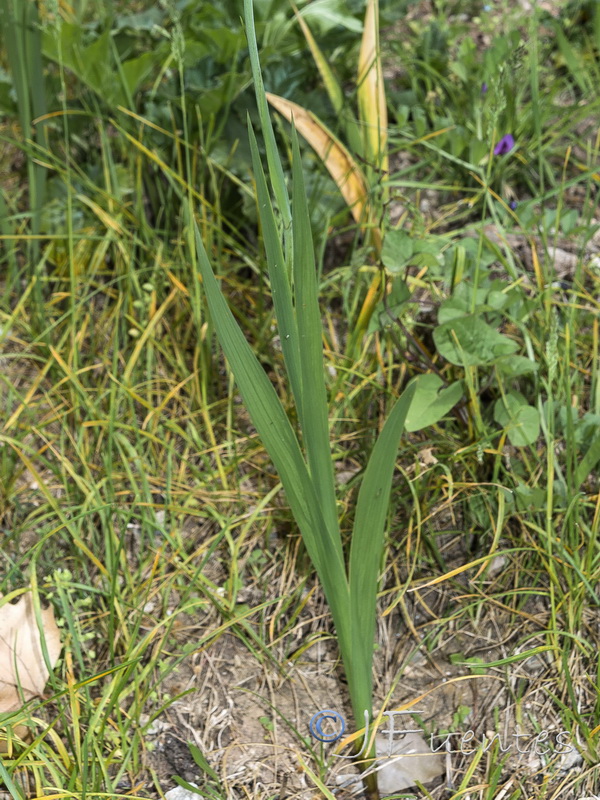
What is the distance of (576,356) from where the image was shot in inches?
62.7

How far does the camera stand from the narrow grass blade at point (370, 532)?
1029mm

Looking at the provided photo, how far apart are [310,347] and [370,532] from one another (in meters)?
0.30

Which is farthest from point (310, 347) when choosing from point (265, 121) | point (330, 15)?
point (330, 15)

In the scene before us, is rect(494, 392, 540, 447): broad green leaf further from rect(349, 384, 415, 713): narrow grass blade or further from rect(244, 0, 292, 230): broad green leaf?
rect(244, 0, 292, 230): broad green leaf

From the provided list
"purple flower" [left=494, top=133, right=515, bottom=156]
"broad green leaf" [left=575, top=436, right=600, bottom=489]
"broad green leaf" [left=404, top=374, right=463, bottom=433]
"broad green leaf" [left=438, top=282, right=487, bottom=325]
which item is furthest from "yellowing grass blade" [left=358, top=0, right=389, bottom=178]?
"broad green leaf" [left=575, top=436, right=600, bottom=489]

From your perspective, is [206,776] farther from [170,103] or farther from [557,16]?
[557,16]

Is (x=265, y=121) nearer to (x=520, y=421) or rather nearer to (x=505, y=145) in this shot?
(x=520, y=421)

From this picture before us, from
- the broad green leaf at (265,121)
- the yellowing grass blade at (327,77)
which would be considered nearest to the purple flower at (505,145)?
the yellowing grass blade at (327,77)

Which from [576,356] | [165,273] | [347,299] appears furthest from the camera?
[165,273]

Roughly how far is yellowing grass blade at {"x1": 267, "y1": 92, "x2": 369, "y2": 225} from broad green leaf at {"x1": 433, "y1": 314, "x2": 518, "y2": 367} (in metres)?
0.42

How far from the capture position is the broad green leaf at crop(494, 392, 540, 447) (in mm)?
1359

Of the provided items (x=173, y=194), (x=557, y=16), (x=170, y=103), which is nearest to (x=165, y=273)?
(x=173, y=194)

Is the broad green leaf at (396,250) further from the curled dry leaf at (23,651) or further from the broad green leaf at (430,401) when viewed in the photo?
the curled dry leaf at (23,651)

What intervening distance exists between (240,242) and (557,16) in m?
1.20
